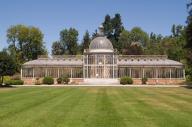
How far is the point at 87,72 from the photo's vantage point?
2729 inches

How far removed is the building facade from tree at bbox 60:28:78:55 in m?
29.8

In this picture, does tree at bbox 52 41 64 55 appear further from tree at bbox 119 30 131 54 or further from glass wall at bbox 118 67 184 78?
glass wall at bbox 118 67 184 78

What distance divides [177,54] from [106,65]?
73.0 feet

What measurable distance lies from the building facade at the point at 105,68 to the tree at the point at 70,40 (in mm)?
29826

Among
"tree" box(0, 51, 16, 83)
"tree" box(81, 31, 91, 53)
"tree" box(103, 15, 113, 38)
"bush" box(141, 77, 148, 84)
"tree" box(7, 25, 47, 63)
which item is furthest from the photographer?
"tree" box(103, 15, 113, 38)

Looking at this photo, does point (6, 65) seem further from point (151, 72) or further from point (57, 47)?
point (57, 47)

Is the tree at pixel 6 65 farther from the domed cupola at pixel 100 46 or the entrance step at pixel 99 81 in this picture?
the domed cupola at pixel 100 46

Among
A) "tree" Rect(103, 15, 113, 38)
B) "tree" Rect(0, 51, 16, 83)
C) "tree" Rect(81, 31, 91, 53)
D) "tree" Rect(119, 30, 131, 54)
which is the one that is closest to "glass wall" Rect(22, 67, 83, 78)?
"tree" Rect(0, 51, 16, 83)

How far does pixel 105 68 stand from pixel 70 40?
34.5 meters

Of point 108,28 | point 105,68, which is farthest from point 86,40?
point 105,68

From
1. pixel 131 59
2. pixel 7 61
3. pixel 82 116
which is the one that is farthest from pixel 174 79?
pixel 82 116

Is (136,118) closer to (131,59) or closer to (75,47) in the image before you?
(131,59)

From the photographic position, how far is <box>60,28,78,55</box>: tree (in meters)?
102

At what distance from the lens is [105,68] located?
6894 centimetres
